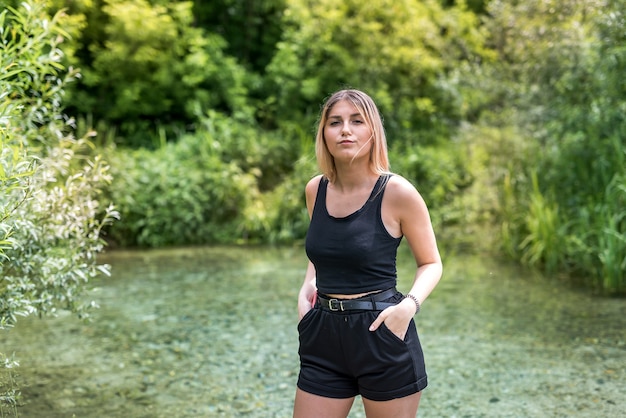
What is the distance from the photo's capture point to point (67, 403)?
460cm

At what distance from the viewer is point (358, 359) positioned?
2494 millimetres

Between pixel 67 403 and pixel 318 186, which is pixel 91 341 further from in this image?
pixel 318 186

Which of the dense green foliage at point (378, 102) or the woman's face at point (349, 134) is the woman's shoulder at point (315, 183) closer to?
the woman's face at point (349, 134)

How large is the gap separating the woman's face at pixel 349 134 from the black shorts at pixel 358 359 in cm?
49

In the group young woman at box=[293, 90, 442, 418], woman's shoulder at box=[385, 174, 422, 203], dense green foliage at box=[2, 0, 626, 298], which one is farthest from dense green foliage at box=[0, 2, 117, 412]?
dense green foliage at box=[2, 0, 626, 298]

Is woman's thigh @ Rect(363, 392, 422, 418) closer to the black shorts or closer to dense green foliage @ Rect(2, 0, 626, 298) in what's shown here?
the black shorts

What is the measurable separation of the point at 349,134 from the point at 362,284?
493 mm

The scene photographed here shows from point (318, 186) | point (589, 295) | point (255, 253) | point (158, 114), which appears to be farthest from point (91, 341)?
point (158, 114)

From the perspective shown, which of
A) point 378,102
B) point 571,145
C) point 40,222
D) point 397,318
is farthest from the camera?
point 378,102

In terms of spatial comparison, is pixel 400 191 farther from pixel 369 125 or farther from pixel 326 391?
pixel 326 391

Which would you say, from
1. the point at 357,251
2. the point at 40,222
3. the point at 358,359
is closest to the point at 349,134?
the point at 357,251

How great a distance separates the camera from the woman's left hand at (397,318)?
245cm

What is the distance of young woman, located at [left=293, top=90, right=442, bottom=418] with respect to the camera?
8.18 feet

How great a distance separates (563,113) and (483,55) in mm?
6252
